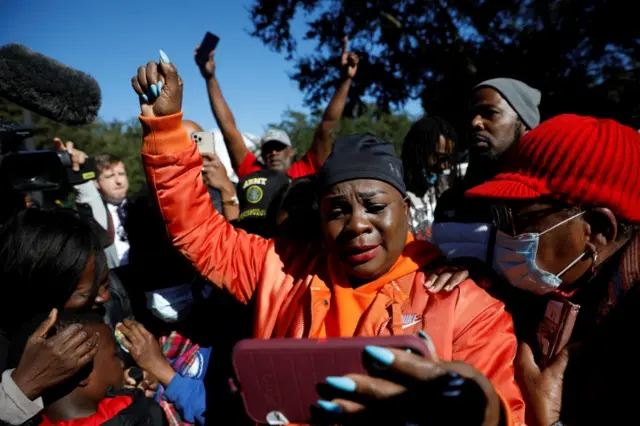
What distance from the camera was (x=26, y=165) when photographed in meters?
2.70

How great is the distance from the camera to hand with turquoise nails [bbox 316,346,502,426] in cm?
119

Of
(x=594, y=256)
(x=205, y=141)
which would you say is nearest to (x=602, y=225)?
(x=594, y=256)

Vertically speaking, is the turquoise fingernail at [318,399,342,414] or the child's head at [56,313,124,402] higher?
the turquoise fingernail at [318,399,342,414]

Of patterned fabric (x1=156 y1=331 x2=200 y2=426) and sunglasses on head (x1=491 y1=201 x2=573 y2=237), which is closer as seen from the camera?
sunglasses on head (x1=491 y1=201 x2=573 y2=237)

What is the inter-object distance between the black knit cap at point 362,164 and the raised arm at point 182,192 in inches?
18.7

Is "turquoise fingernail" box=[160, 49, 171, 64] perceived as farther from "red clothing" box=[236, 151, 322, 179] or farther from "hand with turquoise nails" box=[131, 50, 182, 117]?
"red clothing" box=[236, 151, 322, 179]

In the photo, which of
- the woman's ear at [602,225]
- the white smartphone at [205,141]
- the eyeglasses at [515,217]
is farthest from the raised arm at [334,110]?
Result: the woman's ear at [602,225]

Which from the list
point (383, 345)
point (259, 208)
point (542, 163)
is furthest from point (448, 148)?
point (383, 345)

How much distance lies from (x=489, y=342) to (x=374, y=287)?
44cm

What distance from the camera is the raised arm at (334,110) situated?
4074mm

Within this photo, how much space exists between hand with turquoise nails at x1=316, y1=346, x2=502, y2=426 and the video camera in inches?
89.0

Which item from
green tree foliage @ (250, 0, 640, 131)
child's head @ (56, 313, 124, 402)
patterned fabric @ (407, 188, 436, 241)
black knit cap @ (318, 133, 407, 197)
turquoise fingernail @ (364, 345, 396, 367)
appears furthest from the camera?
green tree foliage @ (250, 0, 640, 131)

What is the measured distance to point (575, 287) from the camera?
69.4 inches

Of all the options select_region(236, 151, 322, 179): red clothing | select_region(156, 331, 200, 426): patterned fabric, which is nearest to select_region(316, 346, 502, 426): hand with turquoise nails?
select_region(156, 331, 200, 426): patterned fabric
